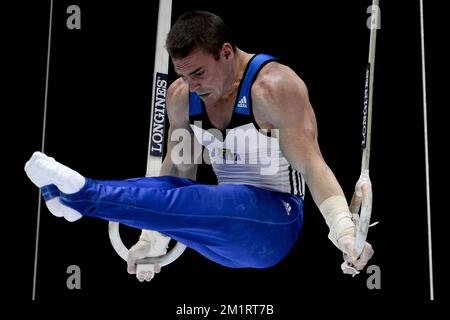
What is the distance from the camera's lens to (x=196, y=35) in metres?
2.82

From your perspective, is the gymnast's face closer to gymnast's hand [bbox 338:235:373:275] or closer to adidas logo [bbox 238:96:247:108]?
adidas logo [bbox 238:96:247:108]

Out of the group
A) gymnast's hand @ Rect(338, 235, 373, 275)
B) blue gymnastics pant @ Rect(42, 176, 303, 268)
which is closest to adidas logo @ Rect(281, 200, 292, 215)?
blue gymnastics pant @ Rect(42, 176, 303, 268)

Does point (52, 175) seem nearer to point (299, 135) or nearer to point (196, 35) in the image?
point (196, 35)

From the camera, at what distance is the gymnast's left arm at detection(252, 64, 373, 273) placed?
2686 millimetres

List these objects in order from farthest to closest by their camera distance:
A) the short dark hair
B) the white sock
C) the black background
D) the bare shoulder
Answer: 1. the black background
2. the bare shoulder
3. the short dark hair
4. the white sock

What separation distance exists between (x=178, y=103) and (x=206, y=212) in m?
0.60

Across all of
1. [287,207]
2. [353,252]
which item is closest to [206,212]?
[287,207]

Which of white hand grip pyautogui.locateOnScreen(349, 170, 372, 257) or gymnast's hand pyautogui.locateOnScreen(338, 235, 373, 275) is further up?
white hand grip pyautogui.locateOnScreen(349, 170, 372, 257)

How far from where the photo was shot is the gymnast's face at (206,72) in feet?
9.31

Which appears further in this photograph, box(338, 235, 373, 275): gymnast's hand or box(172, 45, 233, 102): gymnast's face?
box(172, 45, 233, 102): gymnast's face

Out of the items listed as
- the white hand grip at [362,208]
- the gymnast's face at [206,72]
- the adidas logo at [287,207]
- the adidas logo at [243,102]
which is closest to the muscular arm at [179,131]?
the gymnast's face at [206,72]

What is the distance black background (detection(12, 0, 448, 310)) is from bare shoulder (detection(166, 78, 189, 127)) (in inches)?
22.1

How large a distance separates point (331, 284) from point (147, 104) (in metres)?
1.23
